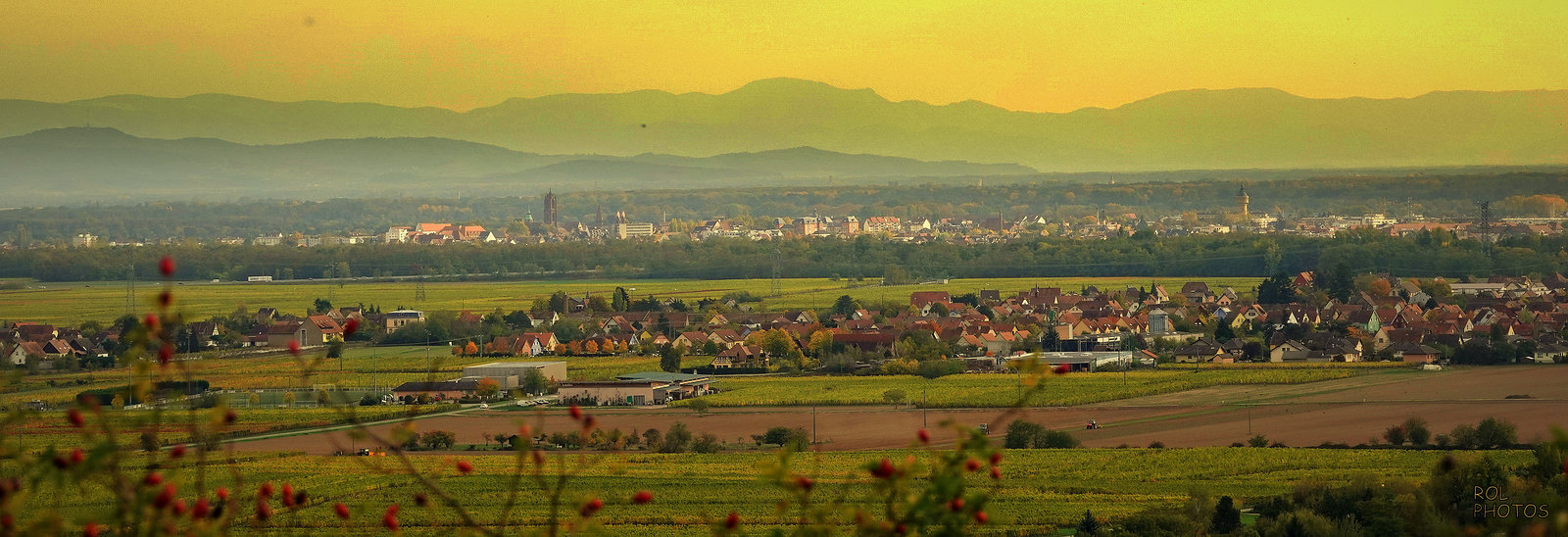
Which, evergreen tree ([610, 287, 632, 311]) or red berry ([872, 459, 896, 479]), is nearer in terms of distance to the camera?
red berry ([872, 459, 896, 479])

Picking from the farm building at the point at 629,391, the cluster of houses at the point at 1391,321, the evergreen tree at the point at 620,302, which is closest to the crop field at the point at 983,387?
the farm building at the point at 629,391

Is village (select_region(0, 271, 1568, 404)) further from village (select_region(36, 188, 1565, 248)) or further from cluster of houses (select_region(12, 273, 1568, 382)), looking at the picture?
village (select_region(36, 188, 1565, 248))

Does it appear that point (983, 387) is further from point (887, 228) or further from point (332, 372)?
point (887, 228)

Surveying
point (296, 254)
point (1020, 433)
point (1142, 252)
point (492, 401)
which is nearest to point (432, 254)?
point (296, 254)

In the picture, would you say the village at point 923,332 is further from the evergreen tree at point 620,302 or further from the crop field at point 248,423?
the crop field at point 248,423

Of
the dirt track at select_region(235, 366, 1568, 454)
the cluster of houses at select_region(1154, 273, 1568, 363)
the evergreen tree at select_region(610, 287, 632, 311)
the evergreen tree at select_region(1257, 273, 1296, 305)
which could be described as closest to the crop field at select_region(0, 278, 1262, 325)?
the evergreen tree at select_region(610, 287, 632, 311)
